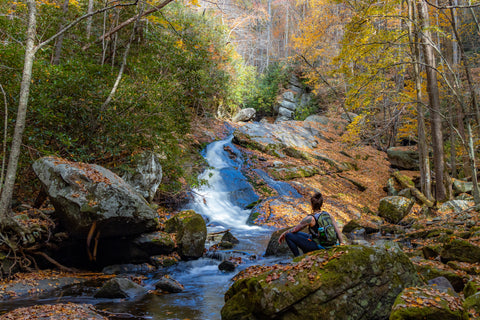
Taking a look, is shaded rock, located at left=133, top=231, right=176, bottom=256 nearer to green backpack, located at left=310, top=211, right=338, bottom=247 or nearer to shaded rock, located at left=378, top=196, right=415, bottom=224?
green backpack, located at left=310, top=211, right=338, bottom=247

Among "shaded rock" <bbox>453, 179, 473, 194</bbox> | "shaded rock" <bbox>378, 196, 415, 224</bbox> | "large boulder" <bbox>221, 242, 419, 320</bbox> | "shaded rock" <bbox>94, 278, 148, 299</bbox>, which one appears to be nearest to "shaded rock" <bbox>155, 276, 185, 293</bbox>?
"shaded rock" <bbox>94, 278, 148, 299</bbox>

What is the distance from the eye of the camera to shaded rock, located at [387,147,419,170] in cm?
1817

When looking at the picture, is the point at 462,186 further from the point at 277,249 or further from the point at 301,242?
the point at 301,242

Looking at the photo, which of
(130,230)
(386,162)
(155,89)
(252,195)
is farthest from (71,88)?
(386,162)

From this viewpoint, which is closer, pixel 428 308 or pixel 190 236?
pixel 428 308

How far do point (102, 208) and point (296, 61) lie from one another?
98.3 feet

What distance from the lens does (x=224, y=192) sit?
45.8 feet

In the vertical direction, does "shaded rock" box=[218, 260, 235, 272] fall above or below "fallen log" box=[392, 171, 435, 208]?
below

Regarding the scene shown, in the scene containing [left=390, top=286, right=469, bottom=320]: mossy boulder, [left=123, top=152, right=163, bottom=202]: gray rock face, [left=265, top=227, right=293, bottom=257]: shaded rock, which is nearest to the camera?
[left=390, top=286, right=469, bottom=320]: mossy boulder

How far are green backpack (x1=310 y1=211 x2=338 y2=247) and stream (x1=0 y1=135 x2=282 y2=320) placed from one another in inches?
80.4

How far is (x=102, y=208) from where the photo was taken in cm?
610

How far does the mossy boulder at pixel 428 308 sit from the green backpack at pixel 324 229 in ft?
5.28

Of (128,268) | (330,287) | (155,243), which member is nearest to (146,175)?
(155,243)

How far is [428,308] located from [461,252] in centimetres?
382
